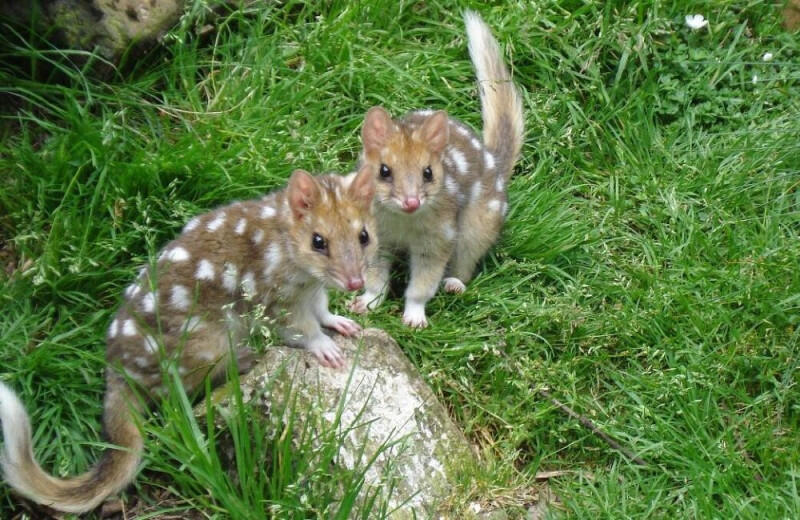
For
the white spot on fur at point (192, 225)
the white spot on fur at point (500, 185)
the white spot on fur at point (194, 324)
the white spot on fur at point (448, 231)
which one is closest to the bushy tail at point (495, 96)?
the white spot on fur at point (500, 185)

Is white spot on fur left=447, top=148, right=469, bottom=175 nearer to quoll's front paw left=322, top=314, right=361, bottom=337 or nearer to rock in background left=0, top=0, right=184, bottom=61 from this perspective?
quoll's front paw left=322, top=314, right=361, bottom=337

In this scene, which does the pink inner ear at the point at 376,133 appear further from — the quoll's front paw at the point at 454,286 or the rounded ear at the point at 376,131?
the quoll's front paw at the point at 454,286

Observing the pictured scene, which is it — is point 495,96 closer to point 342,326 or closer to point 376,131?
point 376,131

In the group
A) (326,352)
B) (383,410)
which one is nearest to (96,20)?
(326,352)

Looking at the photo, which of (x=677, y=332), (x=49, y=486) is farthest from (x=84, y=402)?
(x=677, y=332)

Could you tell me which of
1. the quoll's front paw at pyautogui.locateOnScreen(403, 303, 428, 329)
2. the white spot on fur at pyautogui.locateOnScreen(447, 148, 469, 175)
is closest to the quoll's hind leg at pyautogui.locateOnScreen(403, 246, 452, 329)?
the quoll's front paw at pyautogui.locateOnScreen(403, 303, 428, 329)

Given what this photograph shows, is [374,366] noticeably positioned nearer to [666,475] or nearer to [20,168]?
[666,475]
